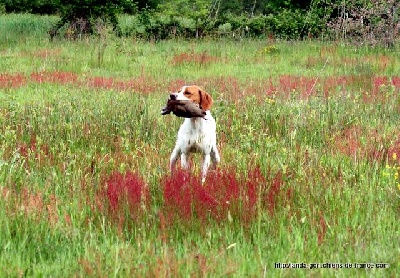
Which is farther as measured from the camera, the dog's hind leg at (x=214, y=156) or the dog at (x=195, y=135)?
the dog's hind leg at (x=214, y=156)

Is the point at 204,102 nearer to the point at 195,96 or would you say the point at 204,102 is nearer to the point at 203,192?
the point at 195,96

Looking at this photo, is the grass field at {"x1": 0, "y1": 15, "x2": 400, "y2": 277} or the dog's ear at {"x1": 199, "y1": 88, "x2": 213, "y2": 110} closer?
the grass field at {"x1": 0, "y1": 15, "x2": 400, "y2": 277}

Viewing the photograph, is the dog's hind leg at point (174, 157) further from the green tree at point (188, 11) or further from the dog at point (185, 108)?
the green tree at point (188, 11)

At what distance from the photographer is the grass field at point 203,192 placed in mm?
3688

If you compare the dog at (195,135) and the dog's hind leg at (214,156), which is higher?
the dog at (195,135)

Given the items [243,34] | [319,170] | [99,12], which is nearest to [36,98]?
[319,170]

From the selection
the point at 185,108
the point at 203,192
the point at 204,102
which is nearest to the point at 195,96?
the point at 204,102

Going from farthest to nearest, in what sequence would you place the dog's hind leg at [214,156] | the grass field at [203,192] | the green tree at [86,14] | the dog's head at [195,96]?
the green tree at [86,14], the dog's hind leg at [214,156], the dog's head at [195,96], the grass field at [203,192]

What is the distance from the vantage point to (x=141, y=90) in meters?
11.6

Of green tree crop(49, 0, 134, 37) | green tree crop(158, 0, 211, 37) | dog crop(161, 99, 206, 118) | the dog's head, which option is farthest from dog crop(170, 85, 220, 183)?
green tree crop(49, 0, 134, 37)

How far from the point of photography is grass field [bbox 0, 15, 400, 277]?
12.1 ft

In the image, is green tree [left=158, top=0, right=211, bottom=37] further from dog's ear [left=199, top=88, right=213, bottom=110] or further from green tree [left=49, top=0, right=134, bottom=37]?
dog's ear [left=199, top=88, right=213, bottom=110]

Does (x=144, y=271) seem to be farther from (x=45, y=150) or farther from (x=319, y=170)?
(x=45, y=150)

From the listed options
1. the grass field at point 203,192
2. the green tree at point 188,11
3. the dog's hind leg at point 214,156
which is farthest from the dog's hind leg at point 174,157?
the green tree at point 188,11
